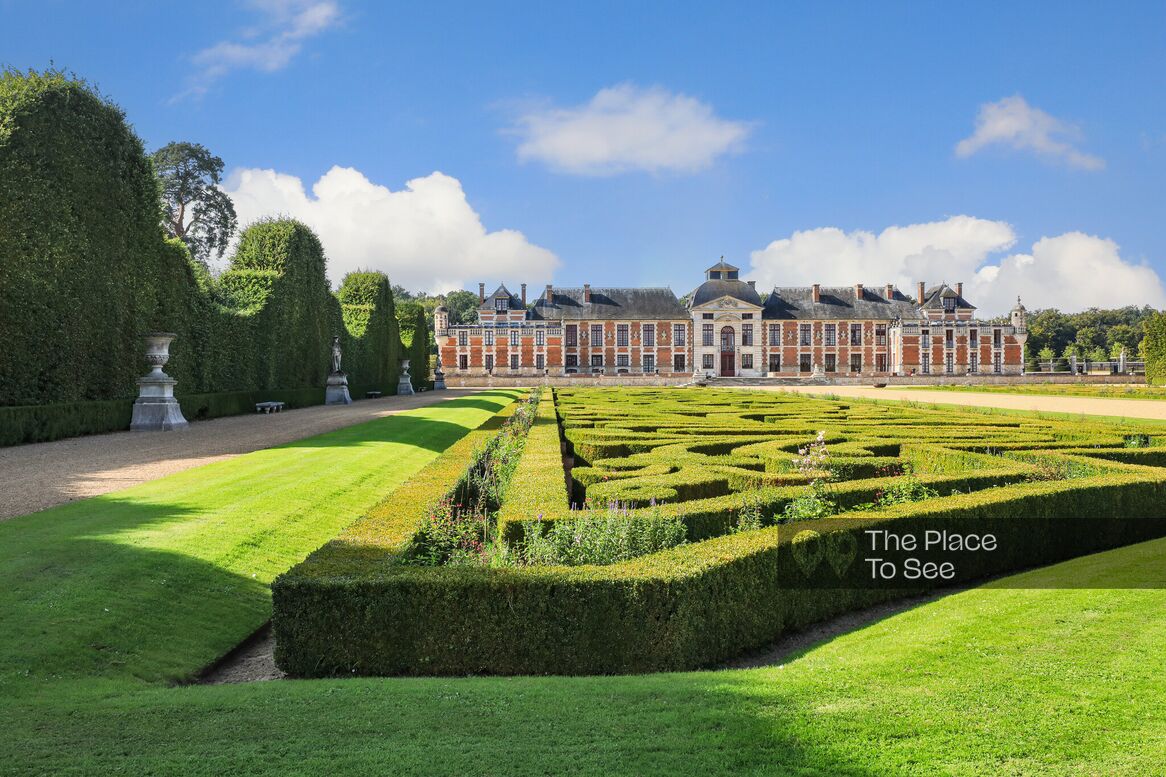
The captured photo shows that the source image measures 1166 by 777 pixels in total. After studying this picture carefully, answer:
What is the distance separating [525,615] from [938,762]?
1.88 m

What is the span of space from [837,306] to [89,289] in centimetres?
5824

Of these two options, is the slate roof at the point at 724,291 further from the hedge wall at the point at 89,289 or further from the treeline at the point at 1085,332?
the hedge wall at the point at 89,289

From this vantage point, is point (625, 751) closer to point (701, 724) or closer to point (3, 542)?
point (701, 724)

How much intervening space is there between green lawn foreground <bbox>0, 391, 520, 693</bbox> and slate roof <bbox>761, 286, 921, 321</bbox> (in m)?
58.1

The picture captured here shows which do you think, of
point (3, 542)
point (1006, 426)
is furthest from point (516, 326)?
point (3, 542)

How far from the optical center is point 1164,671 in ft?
9.63

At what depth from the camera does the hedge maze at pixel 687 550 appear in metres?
3.60

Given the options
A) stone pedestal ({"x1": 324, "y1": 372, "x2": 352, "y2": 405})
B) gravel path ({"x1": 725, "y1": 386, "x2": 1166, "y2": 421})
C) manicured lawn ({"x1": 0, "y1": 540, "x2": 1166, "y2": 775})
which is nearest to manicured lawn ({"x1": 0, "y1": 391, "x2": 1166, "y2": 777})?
manicured lawn ({"x1": 0, "y1": 540, "x2": 1166, "y2": 775})

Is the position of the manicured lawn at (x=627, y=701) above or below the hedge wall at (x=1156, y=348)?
below

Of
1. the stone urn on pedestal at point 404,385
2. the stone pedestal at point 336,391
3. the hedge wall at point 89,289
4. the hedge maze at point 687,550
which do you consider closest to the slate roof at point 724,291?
the stone urn on pedestal at point 404,385

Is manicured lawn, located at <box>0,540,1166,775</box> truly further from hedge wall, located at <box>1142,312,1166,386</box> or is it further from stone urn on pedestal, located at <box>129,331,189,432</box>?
hedge wall, located at <box>1142,312,1166,386</box>

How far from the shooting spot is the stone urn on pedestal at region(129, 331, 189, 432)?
14.3m

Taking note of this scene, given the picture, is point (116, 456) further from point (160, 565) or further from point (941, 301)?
point (941, 301)

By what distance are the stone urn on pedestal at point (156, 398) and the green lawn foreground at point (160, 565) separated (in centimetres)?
658
